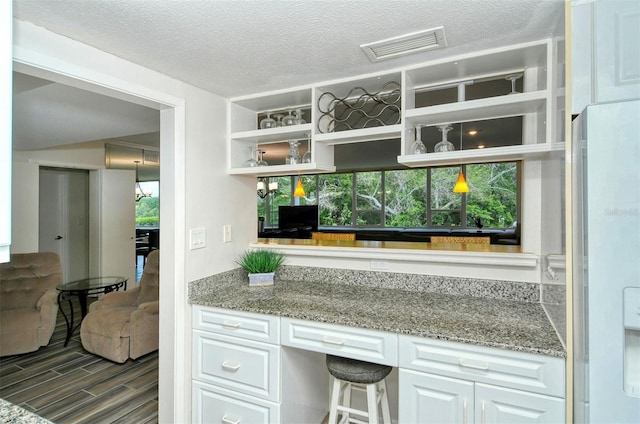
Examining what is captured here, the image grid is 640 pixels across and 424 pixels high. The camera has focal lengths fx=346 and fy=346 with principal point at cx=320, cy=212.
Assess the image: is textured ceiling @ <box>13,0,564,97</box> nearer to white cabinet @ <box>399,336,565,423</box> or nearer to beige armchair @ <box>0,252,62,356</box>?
white cabinet @ <box>399,336,565,423</box>

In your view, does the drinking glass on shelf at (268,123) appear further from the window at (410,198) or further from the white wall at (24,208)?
the window at (410,198)

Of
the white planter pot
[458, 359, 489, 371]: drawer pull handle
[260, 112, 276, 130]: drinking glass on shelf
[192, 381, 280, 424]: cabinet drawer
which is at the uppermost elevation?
[260, 112, 276, 130]: drinking glass on shelf

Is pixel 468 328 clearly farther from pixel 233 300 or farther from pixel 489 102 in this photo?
pixel 233 300

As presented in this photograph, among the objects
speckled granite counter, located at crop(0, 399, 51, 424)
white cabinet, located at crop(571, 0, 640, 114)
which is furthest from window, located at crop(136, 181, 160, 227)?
white cabinet, located at crop(571, 0, 640, 114)

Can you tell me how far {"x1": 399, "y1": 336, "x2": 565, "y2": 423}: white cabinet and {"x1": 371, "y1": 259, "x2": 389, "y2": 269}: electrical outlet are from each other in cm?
72

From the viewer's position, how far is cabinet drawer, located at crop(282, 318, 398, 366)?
160 centimetres

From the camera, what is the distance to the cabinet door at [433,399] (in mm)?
1448

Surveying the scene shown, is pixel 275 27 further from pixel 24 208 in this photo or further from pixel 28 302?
pixel 24 208

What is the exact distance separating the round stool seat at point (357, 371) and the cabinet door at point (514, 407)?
0.45 meters

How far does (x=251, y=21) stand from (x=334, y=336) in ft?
4.77

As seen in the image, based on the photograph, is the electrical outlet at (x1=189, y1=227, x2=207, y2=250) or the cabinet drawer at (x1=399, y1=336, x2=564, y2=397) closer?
the cabinet drawer at (x1=399, y1=336, x2=564, y2=397)

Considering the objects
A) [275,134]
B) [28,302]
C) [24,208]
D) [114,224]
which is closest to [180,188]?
[275,134]

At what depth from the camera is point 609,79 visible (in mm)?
1149

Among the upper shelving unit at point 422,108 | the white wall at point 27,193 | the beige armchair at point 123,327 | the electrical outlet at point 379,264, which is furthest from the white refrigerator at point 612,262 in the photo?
the white wall at point 27,193
